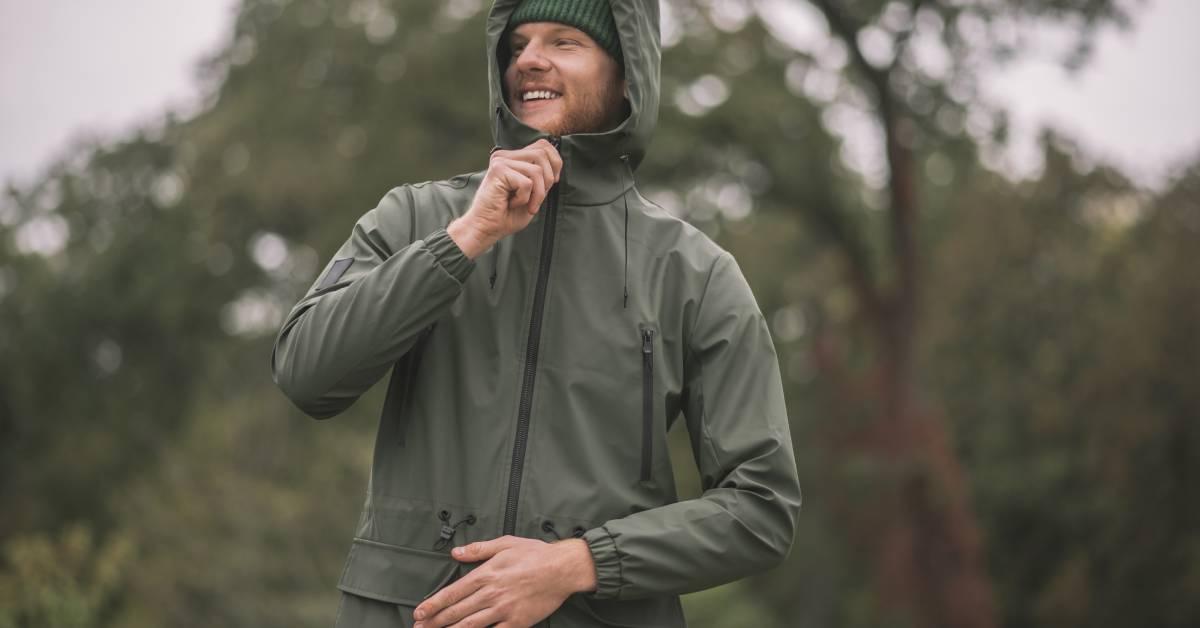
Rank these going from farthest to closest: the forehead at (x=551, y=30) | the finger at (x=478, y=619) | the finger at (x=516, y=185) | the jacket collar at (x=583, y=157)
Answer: the forehead at (x=551, y=30) → the jacket collar at (x=583, y=157) → the finger at (x=516, y=185) → the finger at (x=478, y=619)

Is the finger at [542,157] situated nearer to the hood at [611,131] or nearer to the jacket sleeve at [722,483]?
the hood at [611,131]

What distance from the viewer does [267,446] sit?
65.8ft

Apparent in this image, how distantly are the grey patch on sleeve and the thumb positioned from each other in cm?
55

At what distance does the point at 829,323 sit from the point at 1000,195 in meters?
4.70

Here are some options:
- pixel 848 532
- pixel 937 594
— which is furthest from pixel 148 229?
pixel 848 532

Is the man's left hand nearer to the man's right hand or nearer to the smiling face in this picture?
the man's right hand

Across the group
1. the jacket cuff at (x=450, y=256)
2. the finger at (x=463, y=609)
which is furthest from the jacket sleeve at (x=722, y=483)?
the jacket cuff at (x=450, y=256)

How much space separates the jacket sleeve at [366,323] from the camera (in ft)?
6.97

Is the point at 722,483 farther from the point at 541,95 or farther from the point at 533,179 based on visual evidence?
the point at 541,95

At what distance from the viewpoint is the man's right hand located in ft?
7.22

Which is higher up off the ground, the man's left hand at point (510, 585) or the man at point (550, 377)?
the man at point (550, 377)

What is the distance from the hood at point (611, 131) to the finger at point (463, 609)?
2.69 feet

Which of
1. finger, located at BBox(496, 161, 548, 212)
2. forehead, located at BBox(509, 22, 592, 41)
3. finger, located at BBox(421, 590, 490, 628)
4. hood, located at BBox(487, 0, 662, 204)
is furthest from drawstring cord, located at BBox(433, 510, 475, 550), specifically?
forehead, located at BBox(509, 22, 592, 41)

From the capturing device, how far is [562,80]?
8.39ft
